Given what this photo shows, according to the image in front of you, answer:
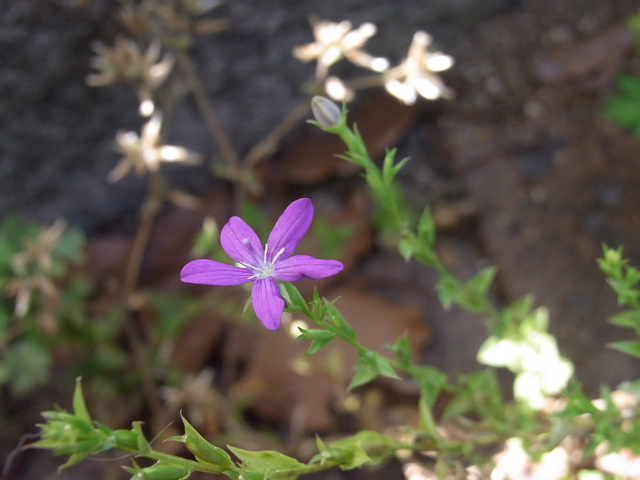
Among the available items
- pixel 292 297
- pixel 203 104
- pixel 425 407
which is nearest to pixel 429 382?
pixel 425 407

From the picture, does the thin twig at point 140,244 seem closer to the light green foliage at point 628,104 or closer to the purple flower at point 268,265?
the purple flower at point 268,265

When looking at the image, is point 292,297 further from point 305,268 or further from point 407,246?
point 407,246

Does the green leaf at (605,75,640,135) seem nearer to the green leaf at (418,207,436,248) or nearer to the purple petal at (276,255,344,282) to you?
the green leaf at (418,207,436,248)

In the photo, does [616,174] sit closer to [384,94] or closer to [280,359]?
[384,94]

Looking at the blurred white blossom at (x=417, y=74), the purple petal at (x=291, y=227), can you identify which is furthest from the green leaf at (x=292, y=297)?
the blurred white blossom at (x=417, y=74)

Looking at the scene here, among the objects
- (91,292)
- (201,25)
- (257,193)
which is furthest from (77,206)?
(201,25)

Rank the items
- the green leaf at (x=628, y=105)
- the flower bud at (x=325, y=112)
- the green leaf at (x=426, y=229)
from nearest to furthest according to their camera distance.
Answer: the flower bud at (x=325, y=112) → the green leaf at (x=426, y=229) → the green leaf at (x=628, y=105)

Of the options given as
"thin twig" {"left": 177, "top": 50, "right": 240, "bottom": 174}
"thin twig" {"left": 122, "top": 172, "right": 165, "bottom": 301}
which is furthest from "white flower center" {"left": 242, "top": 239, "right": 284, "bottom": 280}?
"thin twig" {"left": 122, "top": 172, "right": 165, "bottom": 301}
